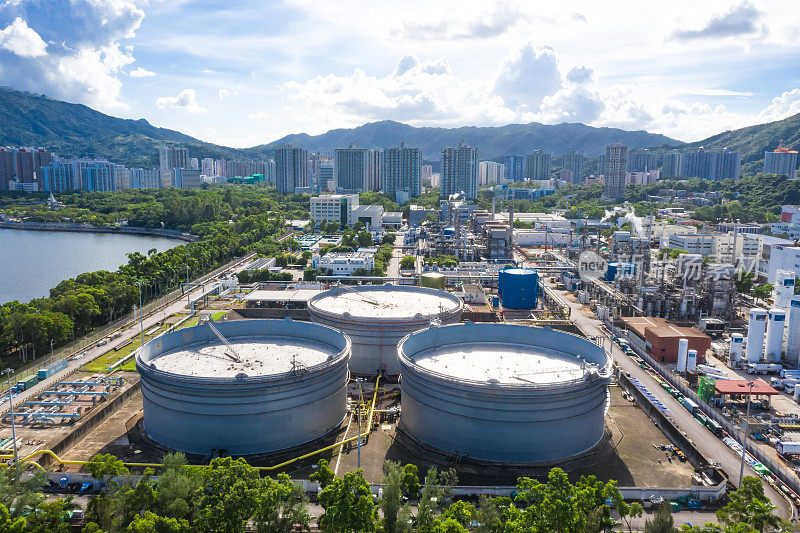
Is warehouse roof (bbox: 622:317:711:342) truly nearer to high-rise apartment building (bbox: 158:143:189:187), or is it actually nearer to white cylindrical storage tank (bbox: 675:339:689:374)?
white cylindrical storage tank (bbox: 675:339:689:374)

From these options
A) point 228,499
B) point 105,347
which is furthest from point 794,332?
point 105,347

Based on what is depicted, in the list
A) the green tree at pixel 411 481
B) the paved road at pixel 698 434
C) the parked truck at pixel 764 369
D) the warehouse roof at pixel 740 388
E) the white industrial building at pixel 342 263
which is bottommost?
the paved road at pixel 698 434

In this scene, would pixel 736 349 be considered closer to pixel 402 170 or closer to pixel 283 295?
pixel 283 295

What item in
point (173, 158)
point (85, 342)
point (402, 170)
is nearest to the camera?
point (85, 342)

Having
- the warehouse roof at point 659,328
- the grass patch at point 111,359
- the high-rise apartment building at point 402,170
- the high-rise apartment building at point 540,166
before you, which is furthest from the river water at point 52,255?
the high-rise apartment building at point 540,166

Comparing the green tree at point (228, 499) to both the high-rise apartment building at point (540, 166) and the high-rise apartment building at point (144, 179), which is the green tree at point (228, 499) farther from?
the high-rise apartment building at point (540, 166)

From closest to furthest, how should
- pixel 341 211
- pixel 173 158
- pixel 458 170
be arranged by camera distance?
pixel 341 211, pixel 458 170, pixel 173 158
